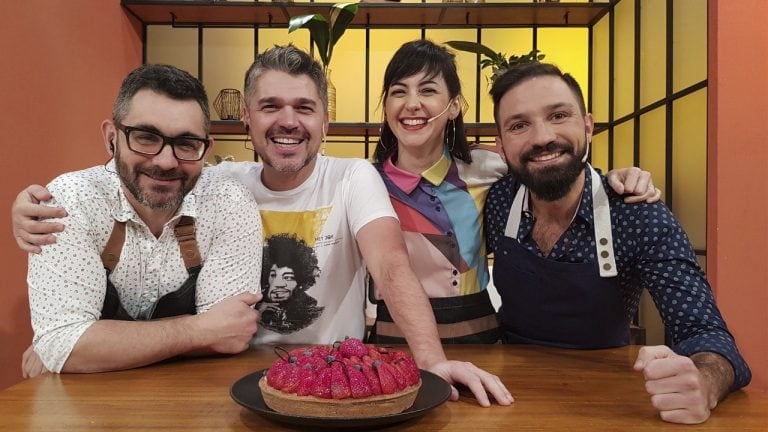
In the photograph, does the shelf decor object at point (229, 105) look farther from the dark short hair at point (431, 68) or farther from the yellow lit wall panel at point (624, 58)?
the yellow lit wall panel at point (624, 58)

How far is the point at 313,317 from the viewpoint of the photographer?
6.06 ft

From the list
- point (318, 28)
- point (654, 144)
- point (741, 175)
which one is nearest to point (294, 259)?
point (318, 28)

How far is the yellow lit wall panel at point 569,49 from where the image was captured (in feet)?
15.3

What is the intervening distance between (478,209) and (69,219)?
1234 millimetres

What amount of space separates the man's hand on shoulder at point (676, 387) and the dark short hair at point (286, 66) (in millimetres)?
1281

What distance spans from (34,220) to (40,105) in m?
1.57

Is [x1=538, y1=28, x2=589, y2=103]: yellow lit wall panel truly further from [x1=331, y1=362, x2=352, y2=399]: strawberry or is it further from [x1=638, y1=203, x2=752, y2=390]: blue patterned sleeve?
[x1=331, y1=362, x2=352, y2=399]: strawberry

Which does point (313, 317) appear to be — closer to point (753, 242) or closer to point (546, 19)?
point (753, 242)

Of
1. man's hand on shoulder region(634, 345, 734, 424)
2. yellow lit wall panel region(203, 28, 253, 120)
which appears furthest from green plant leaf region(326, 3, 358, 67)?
man's hand on shoulder region(634, 345, 734, 424)

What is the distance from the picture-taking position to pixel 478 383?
1166mm

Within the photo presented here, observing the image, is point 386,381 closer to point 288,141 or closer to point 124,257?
point 124,257

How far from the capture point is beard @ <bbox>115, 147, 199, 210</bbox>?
1562 millimetres

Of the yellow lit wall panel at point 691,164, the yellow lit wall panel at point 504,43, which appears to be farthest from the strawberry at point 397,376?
the yellow lit wall panel at point 504,43

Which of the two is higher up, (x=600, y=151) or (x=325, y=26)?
(x=325, y=26)
